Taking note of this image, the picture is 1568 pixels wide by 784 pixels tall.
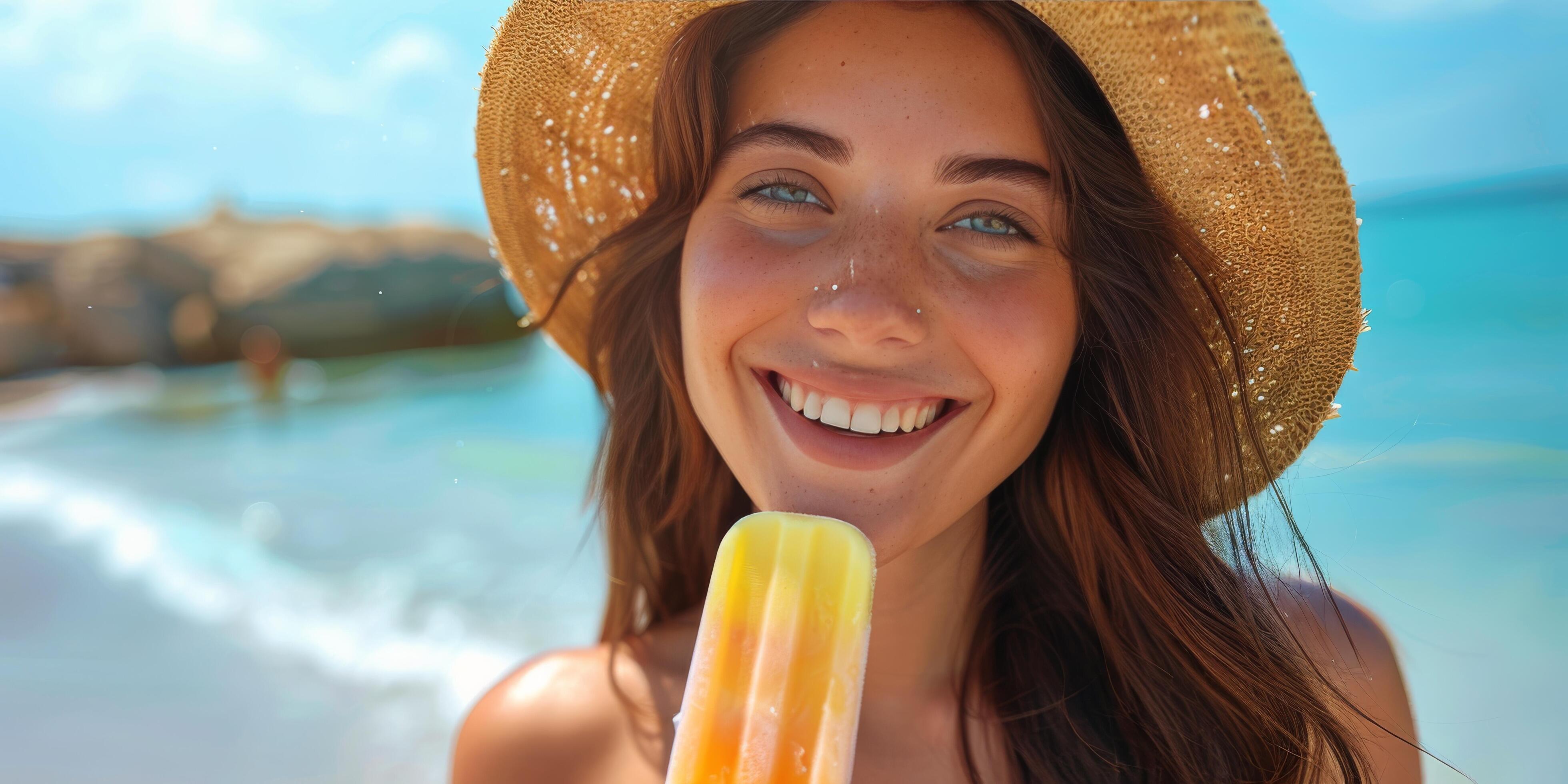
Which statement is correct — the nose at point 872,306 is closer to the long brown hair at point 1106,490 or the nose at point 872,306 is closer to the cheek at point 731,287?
the cheek at point 731,287

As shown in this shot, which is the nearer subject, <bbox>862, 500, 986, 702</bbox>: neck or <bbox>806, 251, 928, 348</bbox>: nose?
<bbox>806, 251, 928, 348</bbox>: nose

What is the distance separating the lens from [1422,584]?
6.72m

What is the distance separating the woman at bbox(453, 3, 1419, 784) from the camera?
1.46 meters

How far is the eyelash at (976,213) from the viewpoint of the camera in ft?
4.93

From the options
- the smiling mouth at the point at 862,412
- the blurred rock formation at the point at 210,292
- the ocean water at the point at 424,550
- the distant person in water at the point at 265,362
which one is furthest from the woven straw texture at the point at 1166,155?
the distant person in water at the point at 265,362

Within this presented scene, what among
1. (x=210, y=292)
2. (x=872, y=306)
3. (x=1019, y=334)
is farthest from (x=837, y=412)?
(x=210, y=292)

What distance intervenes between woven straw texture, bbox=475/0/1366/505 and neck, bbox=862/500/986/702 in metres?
0.62

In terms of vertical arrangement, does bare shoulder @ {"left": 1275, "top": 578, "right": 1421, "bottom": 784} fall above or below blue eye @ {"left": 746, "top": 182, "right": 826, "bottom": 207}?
below

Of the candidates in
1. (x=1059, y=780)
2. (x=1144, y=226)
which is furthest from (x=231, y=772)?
(x=1144, y=226)

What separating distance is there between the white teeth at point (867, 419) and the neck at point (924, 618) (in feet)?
1.54

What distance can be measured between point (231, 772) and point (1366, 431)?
26.6 feet

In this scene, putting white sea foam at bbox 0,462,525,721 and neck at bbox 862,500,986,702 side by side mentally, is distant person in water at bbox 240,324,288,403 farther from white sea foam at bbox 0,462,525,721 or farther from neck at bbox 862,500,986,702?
neck at bbox 862,500,986,702

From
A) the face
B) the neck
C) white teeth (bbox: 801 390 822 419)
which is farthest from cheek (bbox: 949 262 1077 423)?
the neck

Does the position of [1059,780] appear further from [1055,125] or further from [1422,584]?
[1422,584]
